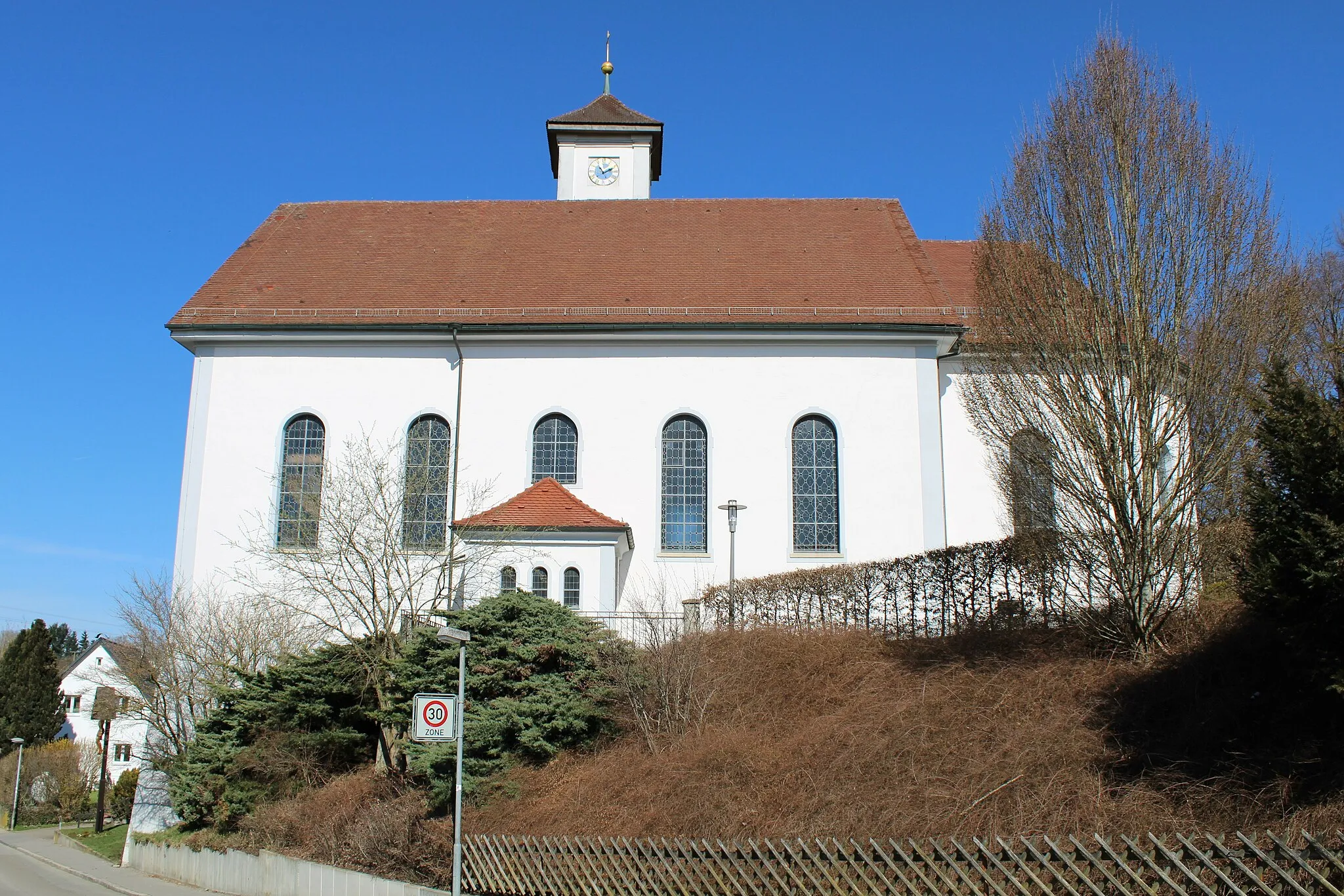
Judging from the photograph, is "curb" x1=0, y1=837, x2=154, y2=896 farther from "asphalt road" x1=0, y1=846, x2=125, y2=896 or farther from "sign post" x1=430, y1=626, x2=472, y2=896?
"sign post" x1=430, y1=626, x2=472, y2=896

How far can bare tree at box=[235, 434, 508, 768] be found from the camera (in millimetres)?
17719

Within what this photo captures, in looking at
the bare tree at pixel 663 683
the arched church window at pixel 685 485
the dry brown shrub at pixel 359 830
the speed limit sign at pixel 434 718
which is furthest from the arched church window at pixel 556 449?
the speed limit sign at pixel 434 718

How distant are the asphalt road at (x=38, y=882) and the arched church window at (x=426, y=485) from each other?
319 inches

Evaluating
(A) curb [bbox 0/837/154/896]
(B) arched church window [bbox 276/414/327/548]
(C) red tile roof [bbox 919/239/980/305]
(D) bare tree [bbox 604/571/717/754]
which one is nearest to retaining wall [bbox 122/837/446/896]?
(A) curb [bbox 0/837/154/896]

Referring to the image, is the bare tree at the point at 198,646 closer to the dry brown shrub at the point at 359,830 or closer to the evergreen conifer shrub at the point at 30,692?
the dry brown shrub at the point at 359,830

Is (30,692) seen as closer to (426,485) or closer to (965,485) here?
(426,485)

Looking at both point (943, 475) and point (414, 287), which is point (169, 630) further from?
point (943, 475)

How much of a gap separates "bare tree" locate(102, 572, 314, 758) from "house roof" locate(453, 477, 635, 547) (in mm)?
3868

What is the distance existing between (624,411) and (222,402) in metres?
7.95

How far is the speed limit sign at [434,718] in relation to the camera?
11.4 metres

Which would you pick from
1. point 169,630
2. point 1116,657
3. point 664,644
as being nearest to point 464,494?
point 169,630

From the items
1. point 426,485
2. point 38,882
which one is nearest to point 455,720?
point 426,485

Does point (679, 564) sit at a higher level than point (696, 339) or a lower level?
lower

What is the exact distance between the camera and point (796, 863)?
9109 millimetres
